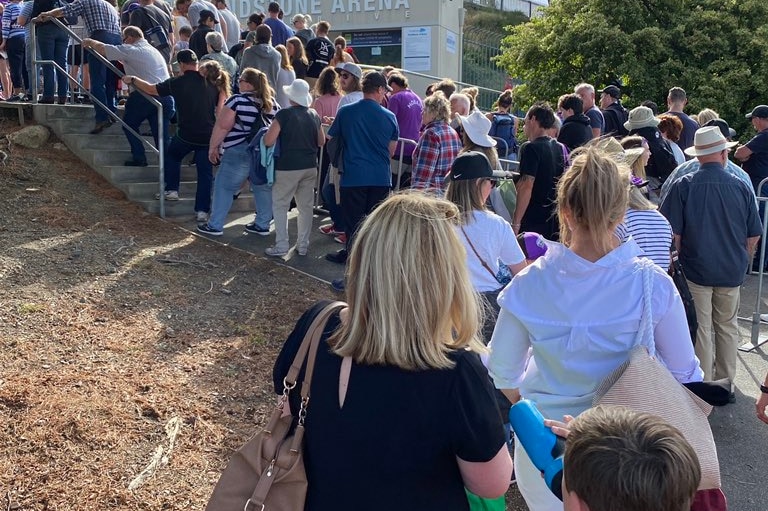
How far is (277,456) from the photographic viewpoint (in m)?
2.15

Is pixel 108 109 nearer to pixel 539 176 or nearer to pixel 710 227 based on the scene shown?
pixel 539 176

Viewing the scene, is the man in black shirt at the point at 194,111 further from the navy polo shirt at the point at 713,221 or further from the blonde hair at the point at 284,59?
the navy polo shirt at the point at 713,221

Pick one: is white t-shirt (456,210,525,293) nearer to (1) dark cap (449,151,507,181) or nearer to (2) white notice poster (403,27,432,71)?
(1) dark cap (449,151,507,181)

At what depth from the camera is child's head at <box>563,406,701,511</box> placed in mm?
1611

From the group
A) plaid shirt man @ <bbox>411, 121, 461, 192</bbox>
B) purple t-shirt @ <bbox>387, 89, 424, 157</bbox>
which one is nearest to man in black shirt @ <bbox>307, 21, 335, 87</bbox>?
purple t-shirt @ <bbox>387, 89, 424, 157</bbox>

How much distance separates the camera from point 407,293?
6.89 ft

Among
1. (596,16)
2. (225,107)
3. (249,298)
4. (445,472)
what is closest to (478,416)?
(445,472)

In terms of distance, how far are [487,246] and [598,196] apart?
1.39 meters

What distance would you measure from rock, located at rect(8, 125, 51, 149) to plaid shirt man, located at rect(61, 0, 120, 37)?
1406 millimetres

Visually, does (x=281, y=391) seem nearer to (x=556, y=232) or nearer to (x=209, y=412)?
(x=209, y=412)

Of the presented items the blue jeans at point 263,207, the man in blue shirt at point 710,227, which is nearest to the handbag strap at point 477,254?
the man in blue shirt at point 710,227

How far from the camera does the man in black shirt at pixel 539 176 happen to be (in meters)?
6.07

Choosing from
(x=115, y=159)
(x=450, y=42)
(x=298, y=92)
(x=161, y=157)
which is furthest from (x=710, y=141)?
(x=450, y=42)

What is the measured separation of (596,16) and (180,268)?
12.3 metres
